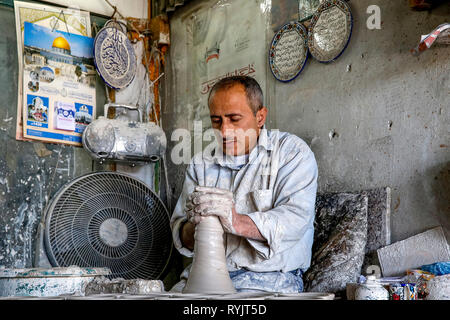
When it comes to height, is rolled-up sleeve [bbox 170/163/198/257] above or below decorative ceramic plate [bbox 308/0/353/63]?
below

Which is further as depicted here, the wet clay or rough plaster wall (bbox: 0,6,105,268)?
rough plaster wall (bbox: 0,6,105,268)

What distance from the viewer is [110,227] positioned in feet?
11.2

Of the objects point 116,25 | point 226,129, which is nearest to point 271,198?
point 226,129

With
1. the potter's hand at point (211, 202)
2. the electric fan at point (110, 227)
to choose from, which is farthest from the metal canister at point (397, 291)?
the electric fan at point (110, 227)

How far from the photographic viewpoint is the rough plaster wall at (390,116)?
2148mm

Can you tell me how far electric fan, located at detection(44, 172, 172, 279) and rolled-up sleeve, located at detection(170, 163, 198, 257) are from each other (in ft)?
3.15

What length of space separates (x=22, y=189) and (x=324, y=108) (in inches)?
86.2

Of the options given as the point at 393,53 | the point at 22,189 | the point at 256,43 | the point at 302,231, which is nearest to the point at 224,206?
the point at 302,231

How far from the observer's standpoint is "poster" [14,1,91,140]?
346 cm

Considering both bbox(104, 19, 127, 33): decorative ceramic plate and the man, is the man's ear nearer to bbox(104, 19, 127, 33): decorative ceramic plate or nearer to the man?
the man

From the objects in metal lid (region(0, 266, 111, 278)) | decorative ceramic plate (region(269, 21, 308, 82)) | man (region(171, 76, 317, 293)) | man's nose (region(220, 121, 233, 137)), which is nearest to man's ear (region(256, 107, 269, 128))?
man (region(171, 76, 317, 293))

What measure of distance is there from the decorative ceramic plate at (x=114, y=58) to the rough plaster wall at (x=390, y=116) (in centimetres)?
158

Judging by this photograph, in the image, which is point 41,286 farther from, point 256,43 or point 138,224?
point 256,43

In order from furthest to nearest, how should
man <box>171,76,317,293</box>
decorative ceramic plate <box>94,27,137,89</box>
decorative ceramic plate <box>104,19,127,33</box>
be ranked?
decorative ceramic plate <box>104,19,127,33</box> → decorative ceramic plate <box>94,27,137,89</box> → man <box>171,76,317,293</box>
